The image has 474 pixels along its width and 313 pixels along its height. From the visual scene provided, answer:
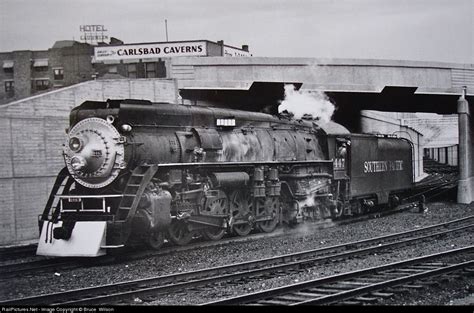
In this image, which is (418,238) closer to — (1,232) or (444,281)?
(444,281)

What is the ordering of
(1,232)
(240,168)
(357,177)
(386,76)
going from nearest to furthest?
1. (240,168)
2. (1,232)
3. (357,177)
4. (386,76)

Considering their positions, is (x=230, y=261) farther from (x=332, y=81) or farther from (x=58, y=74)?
(x=58, y=74)

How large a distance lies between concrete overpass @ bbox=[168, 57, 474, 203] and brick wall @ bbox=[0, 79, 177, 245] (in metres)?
5.43

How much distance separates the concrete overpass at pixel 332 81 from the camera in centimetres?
2456

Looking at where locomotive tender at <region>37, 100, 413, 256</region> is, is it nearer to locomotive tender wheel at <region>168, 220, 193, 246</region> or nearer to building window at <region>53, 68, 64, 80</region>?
locomotive tender wheel at <region>168, 220, 193, 246</region>

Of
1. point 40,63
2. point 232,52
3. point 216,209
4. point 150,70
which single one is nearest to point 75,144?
point 216,209

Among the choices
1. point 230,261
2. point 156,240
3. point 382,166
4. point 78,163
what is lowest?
point 230,261

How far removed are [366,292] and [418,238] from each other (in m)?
7.04

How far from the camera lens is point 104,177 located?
44.7 ft

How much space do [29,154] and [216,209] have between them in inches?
275

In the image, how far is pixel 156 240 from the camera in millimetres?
14883

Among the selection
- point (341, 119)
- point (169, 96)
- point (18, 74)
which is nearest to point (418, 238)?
point (169, 96)

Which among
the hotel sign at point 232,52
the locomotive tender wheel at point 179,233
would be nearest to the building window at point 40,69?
the hotel sign at point 232,52

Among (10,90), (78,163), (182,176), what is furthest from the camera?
(10,90)
